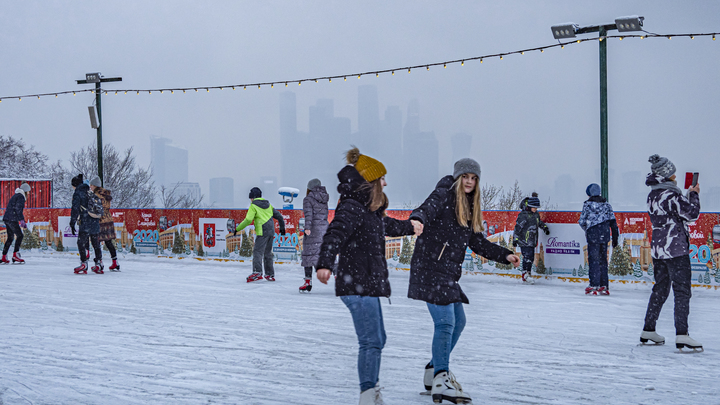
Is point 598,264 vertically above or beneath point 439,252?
beneath

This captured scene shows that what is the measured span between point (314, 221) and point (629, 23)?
6.17 metres

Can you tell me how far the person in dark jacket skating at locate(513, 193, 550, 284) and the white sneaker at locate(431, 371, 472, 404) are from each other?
287 inches

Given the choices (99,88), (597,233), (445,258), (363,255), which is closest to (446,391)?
(445,258)

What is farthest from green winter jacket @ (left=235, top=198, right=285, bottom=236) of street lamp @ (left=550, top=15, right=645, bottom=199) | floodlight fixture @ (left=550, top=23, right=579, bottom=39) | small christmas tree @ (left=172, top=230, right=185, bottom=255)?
floodlight fixture @ (left=550, top=23, right=579, bottom=39)

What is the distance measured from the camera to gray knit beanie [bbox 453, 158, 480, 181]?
13.6 feet

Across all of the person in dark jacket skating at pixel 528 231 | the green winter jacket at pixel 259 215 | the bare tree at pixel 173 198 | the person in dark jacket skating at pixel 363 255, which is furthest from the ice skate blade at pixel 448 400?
the bare tree at pixel 173 198

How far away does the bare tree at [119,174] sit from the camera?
55.6m

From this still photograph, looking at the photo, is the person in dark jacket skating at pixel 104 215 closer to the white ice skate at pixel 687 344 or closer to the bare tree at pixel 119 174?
the white ice skate at pixel 687 344

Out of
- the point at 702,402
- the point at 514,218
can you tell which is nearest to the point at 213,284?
the point at 514,218

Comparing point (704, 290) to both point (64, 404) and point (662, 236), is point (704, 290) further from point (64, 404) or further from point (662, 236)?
point (64, 404)

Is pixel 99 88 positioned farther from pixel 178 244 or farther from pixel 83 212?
Answer: pixel 83 212

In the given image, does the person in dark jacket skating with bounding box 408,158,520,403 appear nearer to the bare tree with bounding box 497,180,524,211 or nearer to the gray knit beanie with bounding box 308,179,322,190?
the gray knit beanie with bounding box 308,179,322,190

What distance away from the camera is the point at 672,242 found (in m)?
5.53

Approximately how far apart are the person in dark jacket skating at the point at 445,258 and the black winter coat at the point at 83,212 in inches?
358
